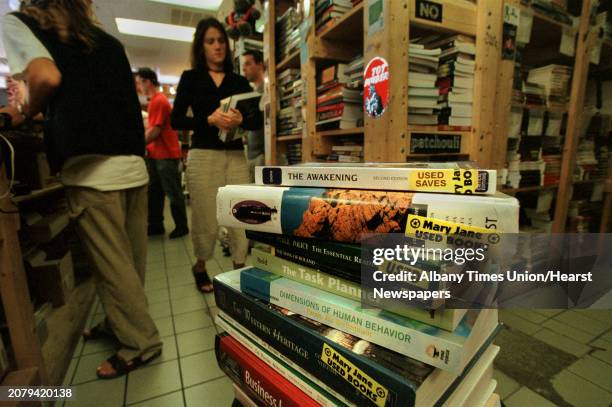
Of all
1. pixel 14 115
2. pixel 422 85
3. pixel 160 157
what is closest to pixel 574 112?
pixel 422 85

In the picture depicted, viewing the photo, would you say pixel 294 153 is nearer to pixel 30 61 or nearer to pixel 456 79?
pixel 456 79

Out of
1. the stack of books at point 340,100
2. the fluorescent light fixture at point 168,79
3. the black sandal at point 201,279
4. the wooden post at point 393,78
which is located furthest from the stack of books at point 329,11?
the fluorescent light fixture at point 168,79

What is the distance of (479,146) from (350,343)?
1194 mm

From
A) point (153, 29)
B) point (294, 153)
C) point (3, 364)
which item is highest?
point (153, 29)

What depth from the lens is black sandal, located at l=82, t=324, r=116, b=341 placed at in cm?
142

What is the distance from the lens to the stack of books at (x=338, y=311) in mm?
395

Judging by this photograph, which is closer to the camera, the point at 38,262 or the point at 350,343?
the point at 350,343

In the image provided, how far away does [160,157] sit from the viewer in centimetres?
291

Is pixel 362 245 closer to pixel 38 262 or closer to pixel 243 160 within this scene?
pixel 243 160

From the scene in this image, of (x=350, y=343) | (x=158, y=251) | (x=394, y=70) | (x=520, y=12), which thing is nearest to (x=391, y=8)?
(x=394, y=70)

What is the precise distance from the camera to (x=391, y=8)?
3.51ft

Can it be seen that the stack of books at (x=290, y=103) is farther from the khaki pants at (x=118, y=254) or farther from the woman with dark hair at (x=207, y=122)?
the khaki pants at (x=118, y=254)

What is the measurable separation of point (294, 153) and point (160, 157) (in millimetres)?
1548

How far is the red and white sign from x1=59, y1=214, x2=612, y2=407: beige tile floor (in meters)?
1.11
